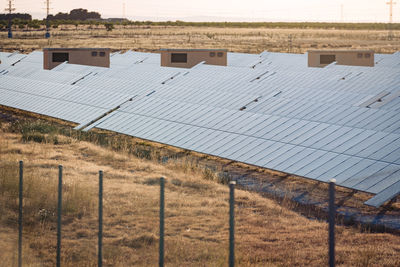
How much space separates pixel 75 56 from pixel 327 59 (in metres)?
19.2

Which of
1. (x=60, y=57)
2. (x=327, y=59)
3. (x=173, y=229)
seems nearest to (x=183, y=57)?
(x=60, y=57)

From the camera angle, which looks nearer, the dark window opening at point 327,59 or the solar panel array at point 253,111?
the solar panel array at point 253,111

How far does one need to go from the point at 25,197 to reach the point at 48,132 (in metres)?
14.9

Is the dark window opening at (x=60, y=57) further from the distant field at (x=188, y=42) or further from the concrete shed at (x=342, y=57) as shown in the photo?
the distant field at (x=188, y=42)

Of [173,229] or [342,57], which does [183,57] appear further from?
[173,229]

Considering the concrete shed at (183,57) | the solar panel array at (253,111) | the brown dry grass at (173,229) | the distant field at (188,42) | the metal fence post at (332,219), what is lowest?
the brown dry grass at (173,229)

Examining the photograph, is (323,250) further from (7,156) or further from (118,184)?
(7,156)

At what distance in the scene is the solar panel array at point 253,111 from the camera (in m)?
20.5

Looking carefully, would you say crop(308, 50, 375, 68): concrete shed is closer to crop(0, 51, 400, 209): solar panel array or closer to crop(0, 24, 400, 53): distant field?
crop(0, 51, 400, 209): solar panel array

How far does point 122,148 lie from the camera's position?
2753 cm

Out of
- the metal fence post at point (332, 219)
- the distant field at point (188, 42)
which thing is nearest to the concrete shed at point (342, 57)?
the metal fence post at point (332, 219)

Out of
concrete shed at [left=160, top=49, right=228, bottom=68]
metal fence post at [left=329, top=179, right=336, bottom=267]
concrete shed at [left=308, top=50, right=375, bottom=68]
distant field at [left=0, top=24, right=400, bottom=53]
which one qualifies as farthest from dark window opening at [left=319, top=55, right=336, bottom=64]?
distant field at [left=0, top=24, right=400, bottom=53]

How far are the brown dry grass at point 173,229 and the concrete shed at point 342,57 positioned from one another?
30043 millimetres

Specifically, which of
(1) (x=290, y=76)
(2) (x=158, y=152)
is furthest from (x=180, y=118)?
(1) (x=290, y=76)
